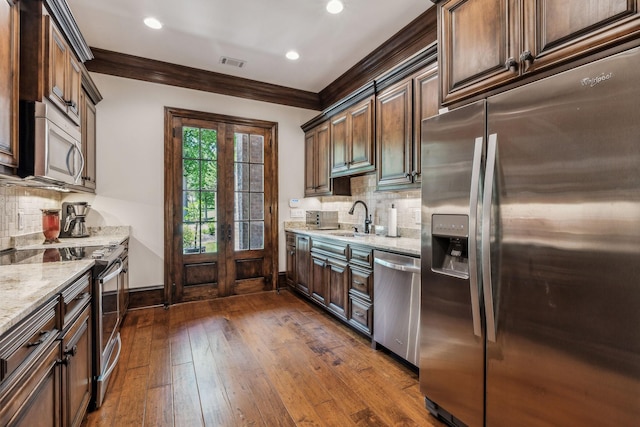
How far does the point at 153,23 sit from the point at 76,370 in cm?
298

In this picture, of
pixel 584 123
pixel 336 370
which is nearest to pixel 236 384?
pixel 336 370

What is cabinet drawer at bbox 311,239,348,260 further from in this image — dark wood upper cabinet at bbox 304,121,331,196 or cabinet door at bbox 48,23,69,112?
cabinet door at bbox 48,23,69,112

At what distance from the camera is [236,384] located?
83.3 inches

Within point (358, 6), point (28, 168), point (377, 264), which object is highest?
point (358, 6)

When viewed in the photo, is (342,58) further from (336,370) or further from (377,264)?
(336,370)

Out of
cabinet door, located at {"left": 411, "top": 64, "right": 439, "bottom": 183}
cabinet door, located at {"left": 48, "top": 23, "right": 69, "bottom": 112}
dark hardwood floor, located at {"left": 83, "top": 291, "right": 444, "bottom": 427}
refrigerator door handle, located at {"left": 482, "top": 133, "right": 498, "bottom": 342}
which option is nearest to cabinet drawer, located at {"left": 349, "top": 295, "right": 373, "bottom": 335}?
dark hardwood floor, located at {"left": 83, "top": 291, "right": 444, "bottom": 427}

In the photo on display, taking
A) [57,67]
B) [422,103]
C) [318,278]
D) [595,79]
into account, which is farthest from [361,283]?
[57,67]

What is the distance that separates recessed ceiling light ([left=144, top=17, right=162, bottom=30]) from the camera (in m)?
2.85

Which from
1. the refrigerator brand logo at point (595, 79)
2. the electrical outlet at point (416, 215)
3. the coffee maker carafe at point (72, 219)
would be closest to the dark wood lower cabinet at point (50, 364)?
the coffee maker carafe at point (72, 219)

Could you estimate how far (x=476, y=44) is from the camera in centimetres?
162

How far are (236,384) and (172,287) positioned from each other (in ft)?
7.02

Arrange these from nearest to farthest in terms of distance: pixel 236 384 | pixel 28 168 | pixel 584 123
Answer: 1. pixel 584 123
2. pixel 28 168
3. pixel 236 384

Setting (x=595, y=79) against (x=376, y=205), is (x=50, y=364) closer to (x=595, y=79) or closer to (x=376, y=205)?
(x=595, y=79)

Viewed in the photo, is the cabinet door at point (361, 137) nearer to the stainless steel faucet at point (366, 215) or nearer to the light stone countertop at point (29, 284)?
the stainless steel faucet at point (366, 215)
